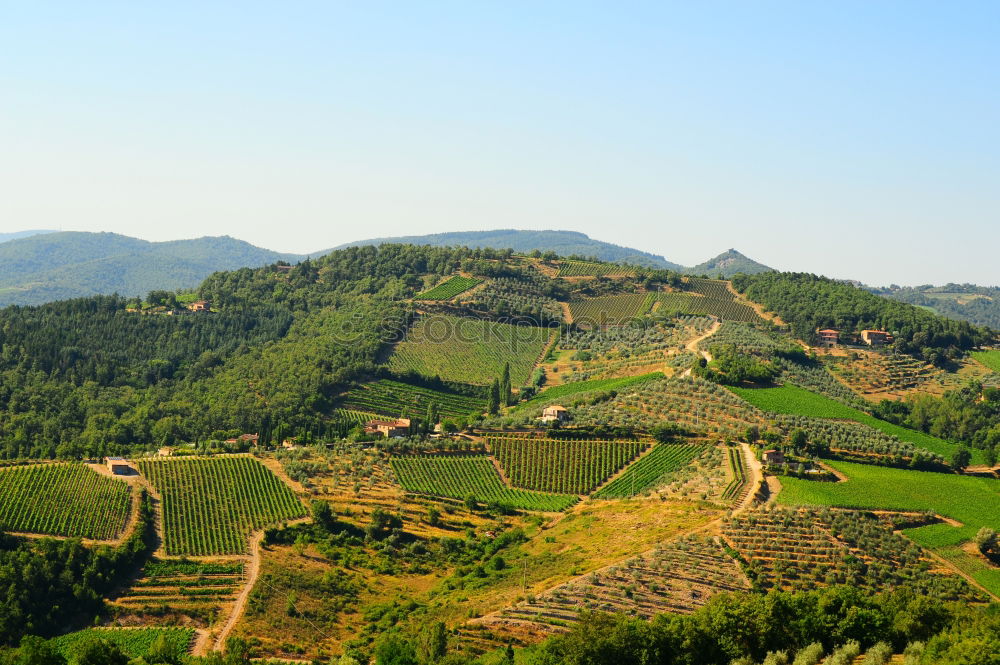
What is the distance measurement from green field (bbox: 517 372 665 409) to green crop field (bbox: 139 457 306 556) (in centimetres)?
3457

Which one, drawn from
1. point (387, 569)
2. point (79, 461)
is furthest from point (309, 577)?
point (79, 461)

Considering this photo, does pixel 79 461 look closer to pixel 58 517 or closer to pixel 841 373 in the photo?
pixel 58 517

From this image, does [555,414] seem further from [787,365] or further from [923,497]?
[787,365]

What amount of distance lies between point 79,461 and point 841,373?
77.1 meters

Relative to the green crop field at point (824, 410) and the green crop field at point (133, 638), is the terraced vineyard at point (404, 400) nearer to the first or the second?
the green crop field at point (824, 410)

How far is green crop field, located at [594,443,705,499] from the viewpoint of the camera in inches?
2798

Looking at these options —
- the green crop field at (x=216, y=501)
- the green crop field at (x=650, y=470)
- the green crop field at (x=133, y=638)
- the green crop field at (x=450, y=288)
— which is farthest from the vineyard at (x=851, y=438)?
the green crop field at (x=450, y=288)

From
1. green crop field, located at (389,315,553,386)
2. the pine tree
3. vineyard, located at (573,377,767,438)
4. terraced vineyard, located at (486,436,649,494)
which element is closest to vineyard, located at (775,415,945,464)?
vineyard, located at (573,377,767,438)

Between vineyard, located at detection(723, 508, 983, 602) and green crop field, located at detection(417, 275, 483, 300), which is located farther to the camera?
green crop field, located at detection(417, 275, 483, 300)

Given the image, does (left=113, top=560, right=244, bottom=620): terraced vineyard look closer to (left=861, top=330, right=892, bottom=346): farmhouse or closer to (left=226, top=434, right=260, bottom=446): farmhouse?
(left=226, top=434, right=260, bottom=446): farmhouse

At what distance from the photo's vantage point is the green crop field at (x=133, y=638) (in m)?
51.0

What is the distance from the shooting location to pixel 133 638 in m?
52.6

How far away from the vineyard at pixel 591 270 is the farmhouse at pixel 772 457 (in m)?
76.9

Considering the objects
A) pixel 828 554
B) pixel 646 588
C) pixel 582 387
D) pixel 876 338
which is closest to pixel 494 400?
pixel 582 387
